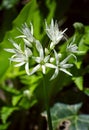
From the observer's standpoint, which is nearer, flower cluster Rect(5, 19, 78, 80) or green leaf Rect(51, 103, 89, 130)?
flower cluster Rect(5, 19, 78, 80)

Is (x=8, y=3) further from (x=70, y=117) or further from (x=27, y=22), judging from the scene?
(x=70, y=117)

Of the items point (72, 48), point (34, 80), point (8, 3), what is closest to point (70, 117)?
point (34, 80)

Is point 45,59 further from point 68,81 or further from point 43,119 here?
point 43,119

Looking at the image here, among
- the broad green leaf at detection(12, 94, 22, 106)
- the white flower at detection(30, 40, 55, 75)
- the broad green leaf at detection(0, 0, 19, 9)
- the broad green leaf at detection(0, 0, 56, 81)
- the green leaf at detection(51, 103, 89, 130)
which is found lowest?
the green leaf at detection(51, 103, 89, 130)

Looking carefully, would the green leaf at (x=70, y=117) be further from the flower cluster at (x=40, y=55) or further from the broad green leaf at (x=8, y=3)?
the broad green leaf at (x=8, y=3)

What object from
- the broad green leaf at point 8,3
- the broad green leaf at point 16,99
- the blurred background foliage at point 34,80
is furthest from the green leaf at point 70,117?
the broad green leaf at point 8,3

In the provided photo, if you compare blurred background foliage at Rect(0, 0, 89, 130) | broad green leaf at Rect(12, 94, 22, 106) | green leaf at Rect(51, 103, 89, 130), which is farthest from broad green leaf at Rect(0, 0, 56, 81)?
green leaf at Rect(51, 103, 89, 130)

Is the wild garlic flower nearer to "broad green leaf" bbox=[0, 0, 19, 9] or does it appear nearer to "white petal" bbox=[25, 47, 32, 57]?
"white petal" bbox=[25, 47, 32, 57]
